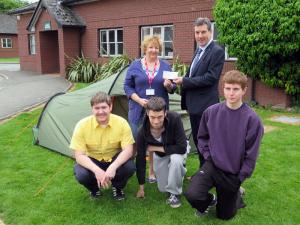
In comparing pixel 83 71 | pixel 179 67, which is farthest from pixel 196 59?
pixel 83 71

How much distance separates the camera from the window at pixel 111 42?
53.3ft

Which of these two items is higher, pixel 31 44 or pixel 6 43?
pixel 6 43

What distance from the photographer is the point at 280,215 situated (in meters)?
3.75

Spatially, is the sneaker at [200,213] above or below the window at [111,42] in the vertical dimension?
below

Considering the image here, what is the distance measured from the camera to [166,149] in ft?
13.0

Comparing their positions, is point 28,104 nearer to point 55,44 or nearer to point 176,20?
point 176,20

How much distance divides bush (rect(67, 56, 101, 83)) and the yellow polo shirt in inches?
485

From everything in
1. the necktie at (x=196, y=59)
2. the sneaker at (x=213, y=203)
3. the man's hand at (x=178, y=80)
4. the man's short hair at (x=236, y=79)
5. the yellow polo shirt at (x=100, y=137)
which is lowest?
the sneaker at (x=213, y=203)

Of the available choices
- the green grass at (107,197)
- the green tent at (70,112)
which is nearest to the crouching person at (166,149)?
the green grass at (107,197)

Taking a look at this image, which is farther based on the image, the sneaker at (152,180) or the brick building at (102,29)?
the brick building at (102,29)

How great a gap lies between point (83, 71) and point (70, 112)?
10599 mm

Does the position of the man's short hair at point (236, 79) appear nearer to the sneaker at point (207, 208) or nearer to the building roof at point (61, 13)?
the sneaker at point (207, 208)

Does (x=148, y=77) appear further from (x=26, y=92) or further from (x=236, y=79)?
(x=26, y=92)

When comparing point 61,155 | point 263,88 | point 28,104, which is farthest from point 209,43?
point 28,104
